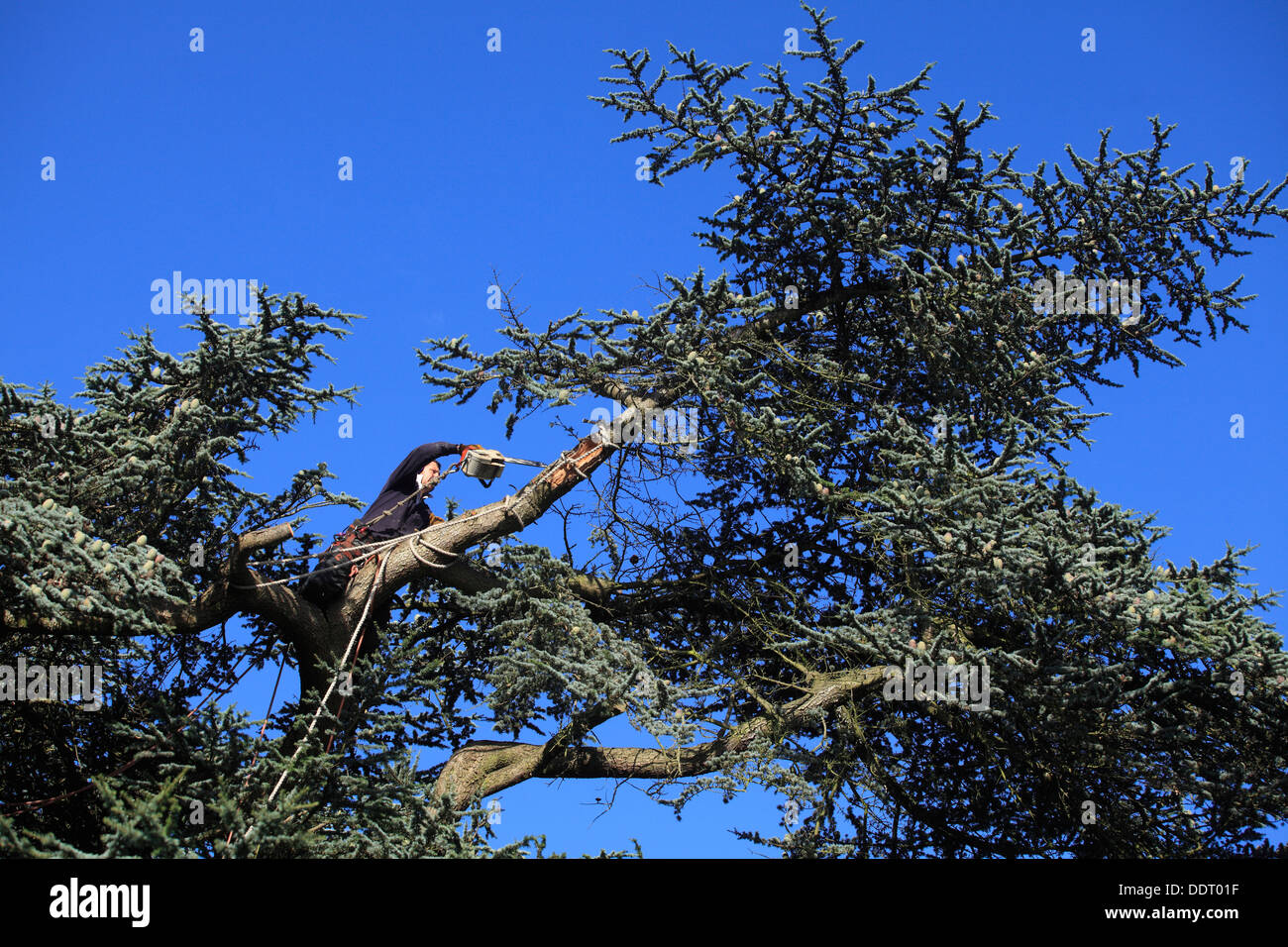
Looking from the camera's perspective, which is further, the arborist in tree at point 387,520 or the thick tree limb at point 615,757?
the arborist in tree at point 387,520

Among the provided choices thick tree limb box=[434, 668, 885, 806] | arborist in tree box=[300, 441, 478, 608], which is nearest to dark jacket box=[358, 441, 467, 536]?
arborist in tree box=[300, 441, 478, 608]

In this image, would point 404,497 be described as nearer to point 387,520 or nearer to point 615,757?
point 387,520

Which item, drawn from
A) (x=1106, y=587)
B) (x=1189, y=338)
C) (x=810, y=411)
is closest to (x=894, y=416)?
(x=810, y=411)

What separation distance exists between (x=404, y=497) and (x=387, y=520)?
0.28 m

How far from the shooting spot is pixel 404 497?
32.7ft

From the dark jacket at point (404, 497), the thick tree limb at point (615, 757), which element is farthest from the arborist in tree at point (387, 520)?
the thick tree limb at point (615, 757)

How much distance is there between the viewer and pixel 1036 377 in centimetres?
980

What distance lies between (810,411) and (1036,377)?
201 cm

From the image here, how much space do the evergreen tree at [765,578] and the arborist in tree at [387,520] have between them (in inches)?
9.9

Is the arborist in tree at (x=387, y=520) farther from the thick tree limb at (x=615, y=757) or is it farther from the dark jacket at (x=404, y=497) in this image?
the thick tree limb at (x=615, y=757)

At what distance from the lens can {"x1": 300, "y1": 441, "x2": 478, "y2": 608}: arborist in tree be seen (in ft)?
31.2

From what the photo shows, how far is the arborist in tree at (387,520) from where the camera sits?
9508 millimetres

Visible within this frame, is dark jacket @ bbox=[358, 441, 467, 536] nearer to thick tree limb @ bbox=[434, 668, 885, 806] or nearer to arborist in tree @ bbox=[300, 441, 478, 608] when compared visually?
arborist in tree @ bbox=[300, 441, 478, 608]
